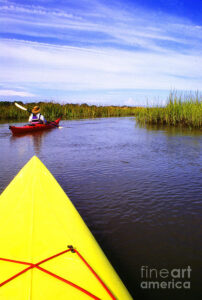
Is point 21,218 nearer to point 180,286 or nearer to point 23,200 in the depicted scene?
point 23,200

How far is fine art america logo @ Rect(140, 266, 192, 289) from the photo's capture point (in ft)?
7.44

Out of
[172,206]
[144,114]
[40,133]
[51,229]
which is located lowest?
[172,206]

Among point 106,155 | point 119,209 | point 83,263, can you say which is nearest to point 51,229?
point 83,263

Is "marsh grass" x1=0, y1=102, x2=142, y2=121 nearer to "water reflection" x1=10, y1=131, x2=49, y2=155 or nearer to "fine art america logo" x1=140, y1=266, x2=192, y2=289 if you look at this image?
"water reflection" x1=10, y1=131, x2=49, y2=155

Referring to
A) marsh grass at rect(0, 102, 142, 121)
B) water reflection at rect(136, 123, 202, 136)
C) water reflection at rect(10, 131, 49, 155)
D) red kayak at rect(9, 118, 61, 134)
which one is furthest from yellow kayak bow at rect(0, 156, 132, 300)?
marsh grass at rect(0, 102, 142, 121)

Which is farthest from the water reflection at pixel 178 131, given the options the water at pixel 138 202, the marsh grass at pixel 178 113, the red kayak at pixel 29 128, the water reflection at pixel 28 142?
the water reflection at pixel 28 142

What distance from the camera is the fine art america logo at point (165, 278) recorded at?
227cm

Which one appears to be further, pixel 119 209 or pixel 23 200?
pixel 119 209

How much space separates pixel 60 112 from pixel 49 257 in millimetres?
23012

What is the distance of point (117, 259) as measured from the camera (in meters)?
2.56

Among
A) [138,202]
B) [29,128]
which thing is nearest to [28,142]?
[29,128]

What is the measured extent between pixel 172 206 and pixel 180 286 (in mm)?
1567

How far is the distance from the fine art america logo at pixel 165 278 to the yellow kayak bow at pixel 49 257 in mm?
503

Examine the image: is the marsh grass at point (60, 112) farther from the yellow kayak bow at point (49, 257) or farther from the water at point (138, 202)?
the yellow kayak bow at point (49, 257)
